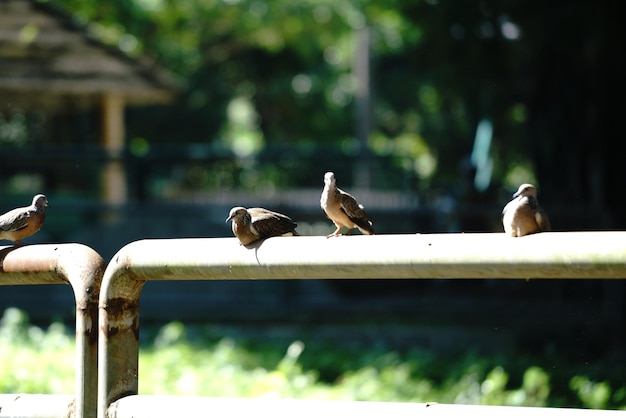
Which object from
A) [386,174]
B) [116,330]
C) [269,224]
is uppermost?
[386,174]

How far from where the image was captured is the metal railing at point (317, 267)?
7.84ft

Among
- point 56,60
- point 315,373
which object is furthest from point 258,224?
point 56,60

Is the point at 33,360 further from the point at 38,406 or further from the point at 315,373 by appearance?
the point at 38,406

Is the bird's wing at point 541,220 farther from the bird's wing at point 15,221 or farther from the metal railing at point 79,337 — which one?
the bird's wing at point 15,221

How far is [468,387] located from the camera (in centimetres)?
798

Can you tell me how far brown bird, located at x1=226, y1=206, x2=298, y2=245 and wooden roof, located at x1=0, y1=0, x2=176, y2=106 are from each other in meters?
10.1

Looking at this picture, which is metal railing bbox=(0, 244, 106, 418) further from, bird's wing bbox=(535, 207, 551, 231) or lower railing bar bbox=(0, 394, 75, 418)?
bird's wing bbox=(535, 207, 551, 231)

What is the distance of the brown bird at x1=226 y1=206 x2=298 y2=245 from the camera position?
3.50 metres

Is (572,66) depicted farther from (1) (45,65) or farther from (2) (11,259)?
(2) (11,259)

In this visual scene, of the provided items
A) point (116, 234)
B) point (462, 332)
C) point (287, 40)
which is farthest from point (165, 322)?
point (287, 40)

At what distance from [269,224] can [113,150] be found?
9.81 m

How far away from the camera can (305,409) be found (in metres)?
2.61

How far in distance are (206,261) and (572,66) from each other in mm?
9433

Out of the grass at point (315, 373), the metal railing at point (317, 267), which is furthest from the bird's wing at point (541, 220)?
the grass at point (315, 373)
